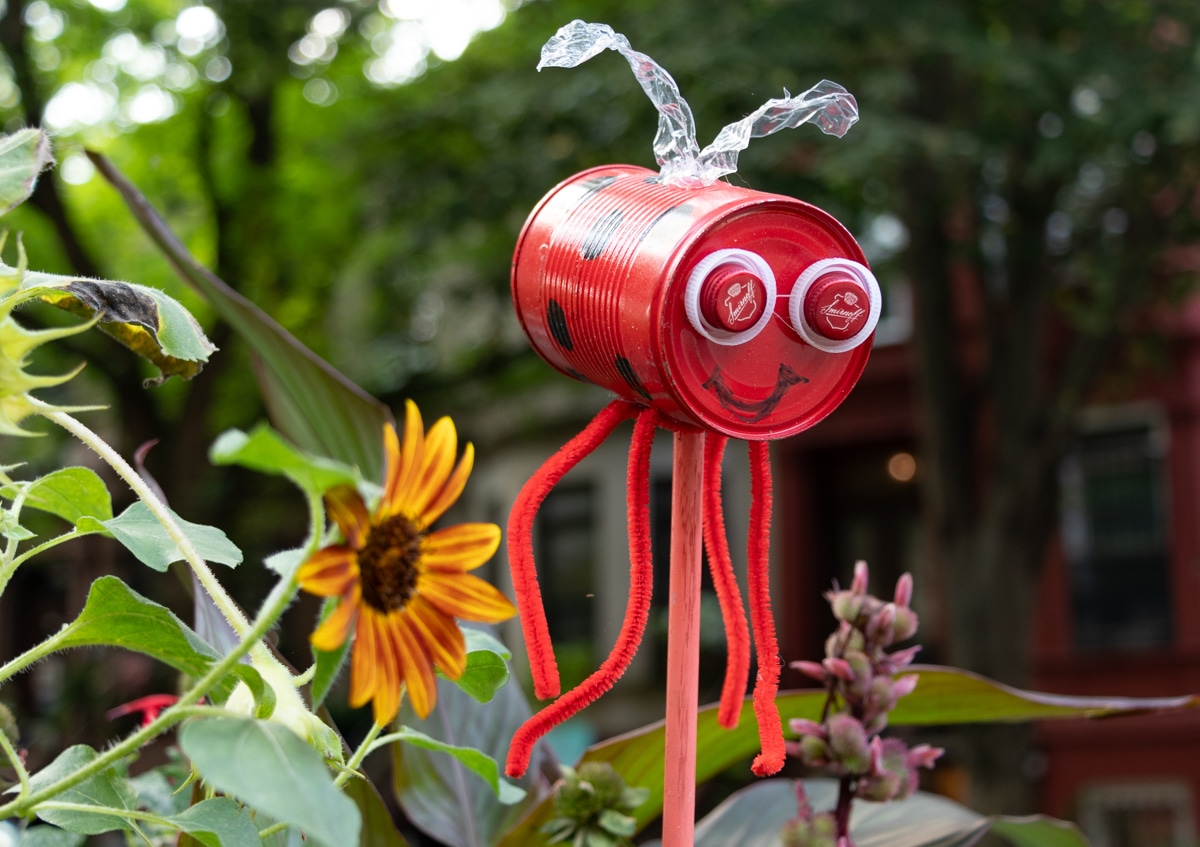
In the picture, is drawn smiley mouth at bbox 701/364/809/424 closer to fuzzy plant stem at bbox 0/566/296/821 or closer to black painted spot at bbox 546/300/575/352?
black painted spot at bbox 546/300/575/352

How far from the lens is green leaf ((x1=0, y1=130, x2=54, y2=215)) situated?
0.45 metres

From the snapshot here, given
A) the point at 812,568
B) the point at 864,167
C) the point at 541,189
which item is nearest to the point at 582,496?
the point at 812,568

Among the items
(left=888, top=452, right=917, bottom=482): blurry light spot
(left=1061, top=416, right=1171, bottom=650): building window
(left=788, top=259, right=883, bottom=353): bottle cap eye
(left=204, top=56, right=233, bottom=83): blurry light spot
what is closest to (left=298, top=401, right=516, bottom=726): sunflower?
(left=788, top=259, right=883, bottom=353): bottle cap eye

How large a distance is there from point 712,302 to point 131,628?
0.27m

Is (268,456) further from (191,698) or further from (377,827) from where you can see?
(377,827)

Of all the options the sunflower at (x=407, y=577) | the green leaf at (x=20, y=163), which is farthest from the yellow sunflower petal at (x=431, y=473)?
the green leaf at (x=20, y=163)

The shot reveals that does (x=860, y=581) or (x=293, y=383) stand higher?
(x=293, y=383)

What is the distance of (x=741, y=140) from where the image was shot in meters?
0.59

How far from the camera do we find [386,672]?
37 cm

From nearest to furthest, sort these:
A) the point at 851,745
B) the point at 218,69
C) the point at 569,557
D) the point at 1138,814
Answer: the point at 851,745
the point at 218,69
the point at 1138,814
the point at 569,557

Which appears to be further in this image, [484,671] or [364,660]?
[484,671]

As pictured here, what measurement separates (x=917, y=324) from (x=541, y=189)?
6.26ft

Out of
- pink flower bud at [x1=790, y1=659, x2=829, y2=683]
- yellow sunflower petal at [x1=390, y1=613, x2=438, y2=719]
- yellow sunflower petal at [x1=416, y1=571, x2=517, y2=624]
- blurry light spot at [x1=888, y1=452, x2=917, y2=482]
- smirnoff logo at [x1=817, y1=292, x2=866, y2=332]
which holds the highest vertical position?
smirnoff logo at [x1=817, y1=292, x2=866, y2=332]

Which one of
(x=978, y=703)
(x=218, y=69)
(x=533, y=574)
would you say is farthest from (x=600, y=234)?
(x=218, y=69)
